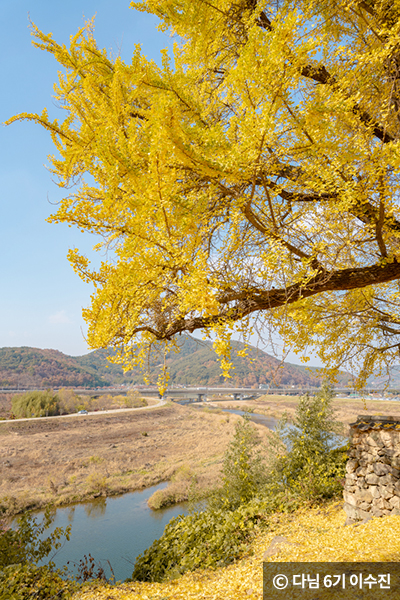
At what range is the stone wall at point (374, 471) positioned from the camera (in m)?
4.35

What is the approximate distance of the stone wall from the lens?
4352 millimetres

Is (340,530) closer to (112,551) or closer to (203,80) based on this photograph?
(203,80)

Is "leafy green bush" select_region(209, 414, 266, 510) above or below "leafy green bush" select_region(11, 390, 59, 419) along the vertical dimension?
above

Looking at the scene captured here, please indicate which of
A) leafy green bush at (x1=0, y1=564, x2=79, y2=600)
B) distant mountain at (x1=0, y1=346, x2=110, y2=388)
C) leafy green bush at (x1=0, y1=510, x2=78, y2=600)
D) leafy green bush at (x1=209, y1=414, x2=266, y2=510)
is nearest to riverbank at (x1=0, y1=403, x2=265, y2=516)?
leafy green bush at (x1=209, y1=414, x2=266, y2=510)

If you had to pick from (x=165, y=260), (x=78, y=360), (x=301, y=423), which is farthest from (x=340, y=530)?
(x=78, y=360)

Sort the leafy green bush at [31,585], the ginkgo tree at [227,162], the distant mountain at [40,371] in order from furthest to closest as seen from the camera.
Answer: the distant mountain at [40,371] → the leafy green bush at [31,585] → the ginkgo tree at [227,162]

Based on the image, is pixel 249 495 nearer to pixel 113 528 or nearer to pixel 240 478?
pixel 240 478

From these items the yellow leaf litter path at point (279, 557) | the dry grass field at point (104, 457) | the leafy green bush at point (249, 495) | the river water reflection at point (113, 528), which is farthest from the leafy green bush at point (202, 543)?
the river water reflection at point (113, 528)

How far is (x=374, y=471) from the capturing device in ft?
14.9

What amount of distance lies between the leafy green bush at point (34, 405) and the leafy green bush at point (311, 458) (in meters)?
30.6

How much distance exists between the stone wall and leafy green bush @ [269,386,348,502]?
2.80ft

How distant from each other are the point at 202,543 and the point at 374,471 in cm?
268

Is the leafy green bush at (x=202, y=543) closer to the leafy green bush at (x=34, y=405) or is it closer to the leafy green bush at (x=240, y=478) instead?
the leafy green bush at (x=240, y=478)

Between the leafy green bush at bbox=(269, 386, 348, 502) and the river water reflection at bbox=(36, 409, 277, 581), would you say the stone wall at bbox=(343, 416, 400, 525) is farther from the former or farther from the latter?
the river water reflection at bbox=(36, 409, 277, 581)
